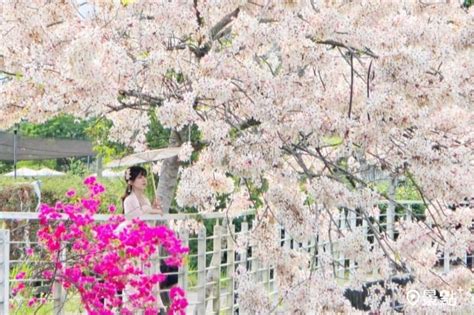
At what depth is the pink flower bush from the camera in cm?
496

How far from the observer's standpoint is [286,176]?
5605 mm

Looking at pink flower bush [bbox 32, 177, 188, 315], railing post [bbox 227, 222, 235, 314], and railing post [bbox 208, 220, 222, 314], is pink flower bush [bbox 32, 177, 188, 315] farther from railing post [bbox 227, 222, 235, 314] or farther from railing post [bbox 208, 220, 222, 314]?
railing post [bbox 227, 222, 235, 314]

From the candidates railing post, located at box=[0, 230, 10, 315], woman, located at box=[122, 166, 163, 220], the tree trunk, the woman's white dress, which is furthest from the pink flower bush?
the tree trunk

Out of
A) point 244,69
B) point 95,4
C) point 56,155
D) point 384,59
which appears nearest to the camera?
point 384,59

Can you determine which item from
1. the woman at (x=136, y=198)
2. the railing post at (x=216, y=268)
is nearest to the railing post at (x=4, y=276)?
the woman at (x=136, y=198)

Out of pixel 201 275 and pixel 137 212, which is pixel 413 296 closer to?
pixel 201 275

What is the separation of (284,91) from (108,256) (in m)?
1.28

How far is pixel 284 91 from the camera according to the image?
17.5 ft

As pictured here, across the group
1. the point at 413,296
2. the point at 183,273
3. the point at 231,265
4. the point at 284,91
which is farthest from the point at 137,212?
the point at 413,296

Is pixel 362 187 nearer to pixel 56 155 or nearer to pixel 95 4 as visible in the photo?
pixel 95 4

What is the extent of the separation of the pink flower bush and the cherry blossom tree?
0.46 meters

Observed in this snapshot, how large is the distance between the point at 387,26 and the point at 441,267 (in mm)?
6075

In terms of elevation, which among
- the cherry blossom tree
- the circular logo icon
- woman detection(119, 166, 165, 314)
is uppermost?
the cherry blossom tree

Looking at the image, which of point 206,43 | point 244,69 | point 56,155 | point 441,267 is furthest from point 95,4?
point 56,155
